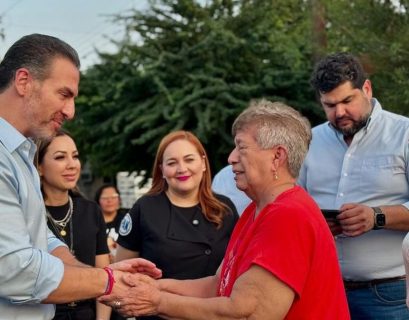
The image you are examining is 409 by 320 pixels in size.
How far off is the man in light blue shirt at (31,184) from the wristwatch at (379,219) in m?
1.62

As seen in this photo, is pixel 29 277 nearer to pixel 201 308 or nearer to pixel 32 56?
pixel 201 308

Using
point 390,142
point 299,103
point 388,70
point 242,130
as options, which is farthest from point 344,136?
point 299,103

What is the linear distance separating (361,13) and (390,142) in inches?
305

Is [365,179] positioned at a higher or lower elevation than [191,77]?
lower

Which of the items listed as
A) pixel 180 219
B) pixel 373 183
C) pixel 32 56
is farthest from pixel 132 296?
pixel 373 183

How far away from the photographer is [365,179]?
Result: 4.32 meters

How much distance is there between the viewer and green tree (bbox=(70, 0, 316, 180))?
15477 mm

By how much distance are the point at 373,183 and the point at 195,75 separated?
1154 centimetres

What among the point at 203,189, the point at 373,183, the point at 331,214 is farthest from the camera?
the point at 203,189

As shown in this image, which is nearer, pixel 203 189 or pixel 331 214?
pixel 331 214

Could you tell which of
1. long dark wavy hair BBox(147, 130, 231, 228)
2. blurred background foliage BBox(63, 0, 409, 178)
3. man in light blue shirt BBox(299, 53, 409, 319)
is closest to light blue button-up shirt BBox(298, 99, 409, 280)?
man in light blue shirt BBox(299, 53, 409, 319)

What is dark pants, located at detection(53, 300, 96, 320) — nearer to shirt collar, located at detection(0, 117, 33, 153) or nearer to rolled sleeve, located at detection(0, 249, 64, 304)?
rolled sleeve, located at detection(0, 249, 64, 304)

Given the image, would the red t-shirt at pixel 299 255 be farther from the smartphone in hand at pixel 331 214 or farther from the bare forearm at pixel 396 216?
the bare forearm at pixel 396 216

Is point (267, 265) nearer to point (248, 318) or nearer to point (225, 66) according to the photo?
point (248, 318)
